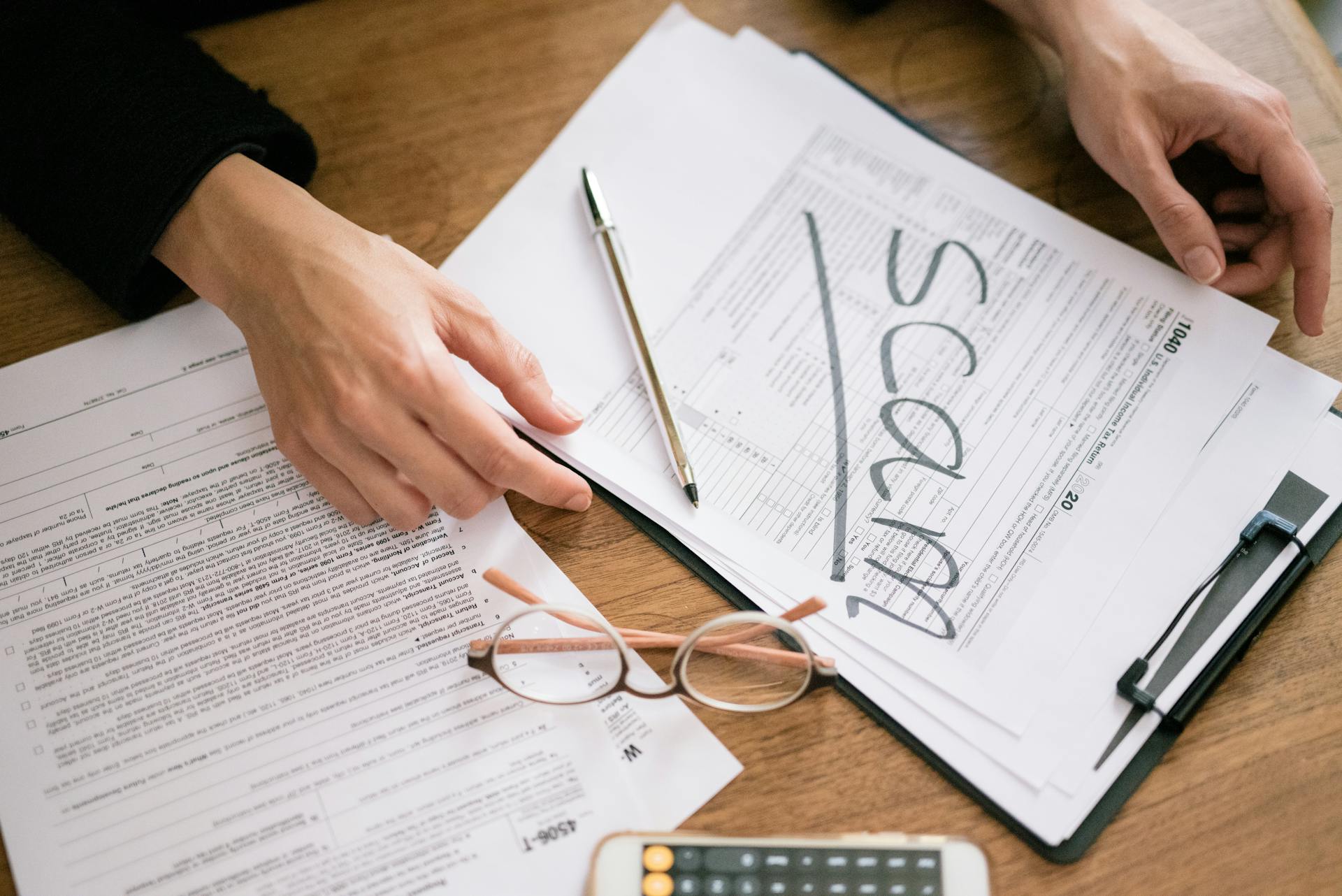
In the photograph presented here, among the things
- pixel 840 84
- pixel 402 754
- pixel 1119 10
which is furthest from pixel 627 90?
pixel 402 754

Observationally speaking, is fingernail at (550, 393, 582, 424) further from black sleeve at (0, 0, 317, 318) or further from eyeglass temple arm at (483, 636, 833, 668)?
black sleeve at (0, 0, 317, 318)

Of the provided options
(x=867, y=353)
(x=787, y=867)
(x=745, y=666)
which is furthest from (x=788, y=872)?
(x=867, y=353)

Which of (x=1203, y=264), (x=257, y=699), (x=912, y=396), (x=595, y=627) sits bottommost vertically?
(x=257, y=699)

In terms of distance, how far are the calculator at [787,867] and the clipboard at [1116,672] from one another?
1.5 inches

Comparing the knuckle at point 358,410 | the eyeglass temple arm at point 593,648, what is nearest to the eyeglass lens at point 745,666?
the eyeglass temple arm at point 593,648

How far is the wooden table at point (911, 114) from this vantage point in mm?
478

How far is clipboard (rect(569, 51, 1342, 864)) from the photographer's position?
475 mm

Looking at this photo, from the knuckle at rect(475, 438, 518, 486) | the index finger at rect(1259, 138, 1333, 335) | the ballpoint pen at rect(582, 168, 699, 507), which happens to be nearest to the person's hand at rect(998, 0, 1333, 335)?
the index finger at rect(1259, 138, 1333, 335)

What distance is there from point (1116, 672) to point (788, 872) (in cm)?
22

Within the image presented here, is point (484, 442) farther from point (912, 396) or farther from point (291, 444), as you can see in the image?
point (912, 396)

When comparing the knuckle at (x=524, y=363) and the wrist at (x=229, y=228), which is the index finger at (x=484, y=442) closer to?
the knuckle at (x=524, y=363)

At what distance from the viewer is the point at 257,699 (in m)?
0.50

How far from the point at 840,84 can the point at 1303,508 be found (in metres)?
0.44

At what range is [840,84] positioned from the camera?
677 millimetres
